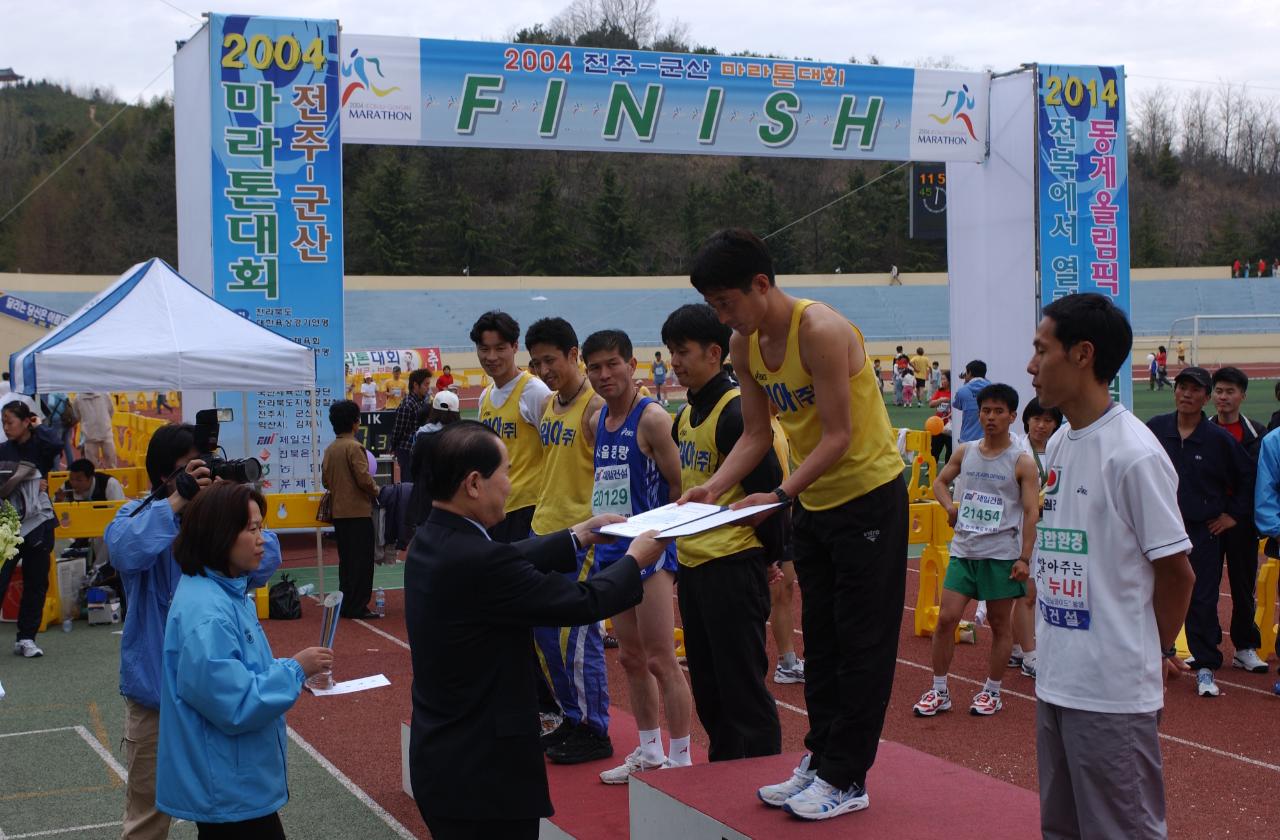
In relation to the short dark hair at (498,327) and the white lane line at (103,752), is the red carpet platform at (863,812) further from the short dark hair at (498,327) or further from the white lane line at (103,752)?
the white lane line at (103,752)

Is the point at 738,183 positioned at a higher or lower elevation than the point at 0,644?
higher

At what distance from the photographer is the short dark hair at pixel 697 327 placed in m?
4.93

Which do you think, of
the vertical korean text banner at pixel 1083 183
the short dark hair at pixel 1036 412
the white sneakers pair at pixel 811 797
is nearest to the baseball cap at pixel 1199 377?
the short dark hair at pixel 1036 412

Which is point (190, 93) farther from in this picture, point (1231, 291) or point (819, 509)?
point (1231, 291)

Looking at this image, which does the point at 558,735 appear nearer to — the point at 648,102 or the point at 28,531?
the point at 28,531

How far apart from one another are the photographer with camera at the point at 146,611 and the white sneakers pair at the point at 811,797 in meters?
1.81

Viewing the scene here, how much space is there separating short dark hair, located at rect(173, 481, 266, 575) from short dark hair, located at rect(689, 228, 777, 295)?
148 cm

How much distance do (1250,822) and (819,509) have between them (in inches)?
118

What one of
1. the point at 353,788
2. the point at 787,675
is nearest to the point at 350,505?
the point at 787,675

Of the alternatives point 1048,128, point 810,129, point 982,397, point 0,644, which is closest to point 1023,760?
point 982,397

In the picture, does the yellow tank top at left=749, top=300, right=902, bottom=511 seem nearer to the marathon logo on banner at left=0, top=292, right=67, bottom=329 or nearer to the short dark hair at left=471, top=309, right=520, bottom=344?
the short dark hair at left=471, top=309, right=520, bottom=344

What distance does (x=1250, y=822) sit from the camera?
5.40 meters

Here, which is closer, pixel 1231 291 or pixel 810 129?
pixel 810 129

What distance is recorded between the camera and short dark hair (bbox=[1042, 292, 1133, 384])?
3098mm
